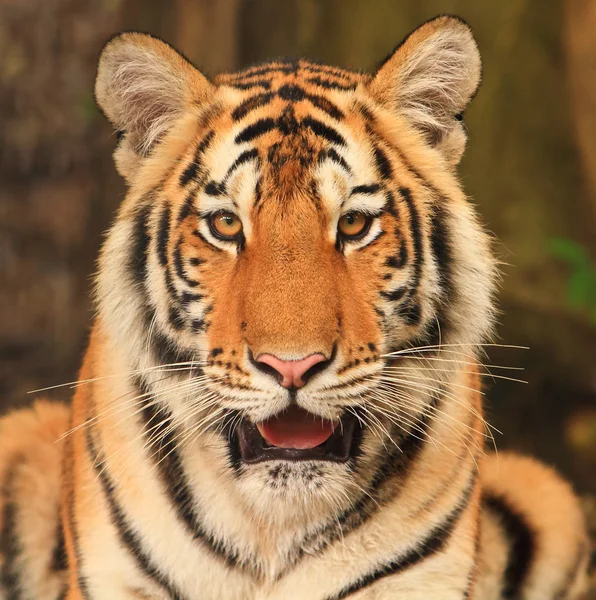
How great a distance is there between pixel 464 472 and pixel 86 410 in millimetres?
977

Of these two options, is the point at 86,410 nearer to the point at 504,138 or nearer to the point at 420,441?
the point at 420,441

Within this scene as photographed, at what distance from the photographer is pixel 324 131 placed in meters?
2.38

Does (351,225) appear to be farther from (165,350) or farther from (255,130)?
(165,350)

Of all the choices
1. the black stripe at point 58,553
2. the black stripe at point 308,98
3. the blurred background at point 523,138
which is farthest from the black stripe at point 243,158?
the blurred background at point 523,138

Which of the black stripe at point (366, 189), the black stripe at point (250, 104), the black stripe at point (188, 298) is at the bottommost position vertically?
the black stripe at point (188, 298)

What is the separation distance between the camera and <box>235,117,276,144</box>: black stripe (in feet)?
7.78

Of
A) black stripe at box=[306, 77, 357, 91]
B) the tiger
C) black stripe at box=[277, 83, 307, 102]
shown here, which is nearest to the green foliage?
the tiger

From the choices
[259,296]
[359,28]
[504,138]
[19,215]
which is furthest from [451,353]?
[19,215]

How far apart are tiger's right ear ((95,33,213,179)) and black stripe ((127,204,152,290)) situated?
14 centimetres

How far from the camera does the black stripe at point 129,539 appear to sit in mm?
2492

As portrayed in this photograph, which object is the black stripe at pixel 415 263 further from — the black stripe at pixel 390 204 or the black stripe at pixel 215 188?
the black stripe at pixel 215 188

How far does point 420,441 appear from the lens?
8.37 feet

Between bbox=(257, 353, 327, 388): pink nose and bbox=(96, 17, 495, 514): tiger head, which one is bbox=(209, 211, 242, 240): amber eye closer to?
bbox=(96, 17, 495, 514): tiger head

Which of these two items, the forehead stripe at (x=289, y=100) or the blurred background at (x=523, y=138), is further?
the blurred background at (x=523, y=138)
